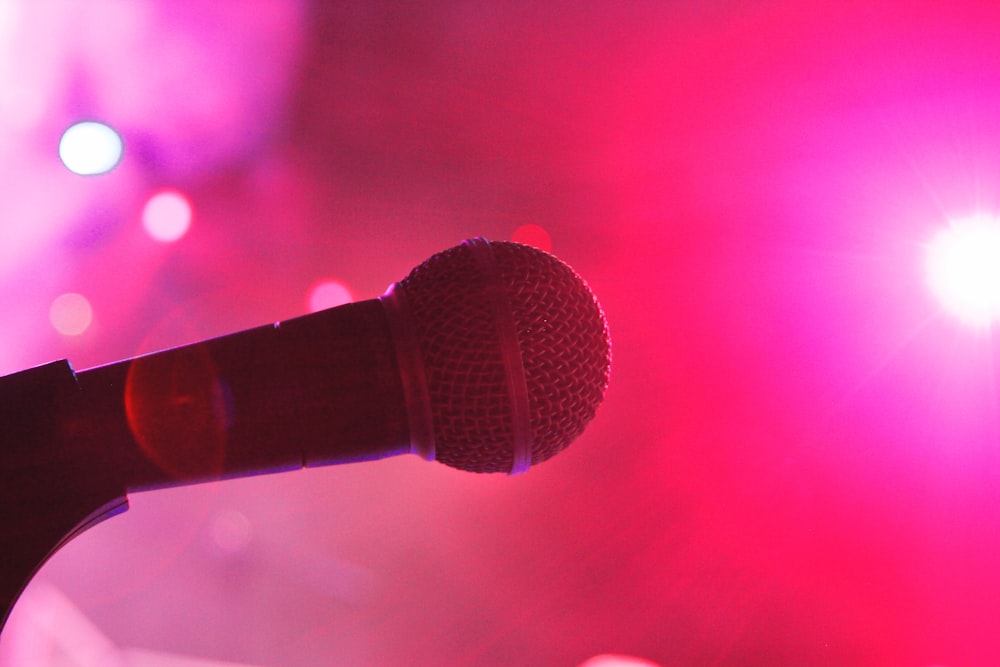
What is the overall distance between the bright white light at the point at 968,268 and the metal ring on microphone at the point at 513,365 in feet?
4.51

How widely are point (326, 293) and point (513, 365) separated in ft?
4.51

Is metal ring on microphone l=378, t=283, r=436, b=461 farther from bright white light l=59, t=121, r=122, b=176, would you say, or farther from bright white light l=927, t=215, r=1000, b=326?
bright white light l=59, t=121, r=122, b=176

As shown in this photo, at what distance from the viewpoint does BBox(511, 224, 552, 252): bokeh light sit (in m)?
1.87

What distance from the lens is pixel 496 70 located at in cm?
180

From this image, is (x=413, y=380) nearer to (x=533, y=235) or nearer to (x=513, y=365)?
(x=513, y=365)

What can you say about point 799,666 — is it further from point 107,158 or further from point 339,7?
point 107,158

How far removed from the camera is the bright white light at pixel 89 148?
186 cm

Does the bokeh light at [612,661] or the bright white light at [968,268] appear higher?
the bright white light at [968,268]

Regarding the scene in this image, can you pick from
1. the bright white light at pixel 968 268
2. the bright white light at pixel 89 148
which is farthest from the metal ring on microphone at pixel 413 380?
the bright white light at pixel 89 148

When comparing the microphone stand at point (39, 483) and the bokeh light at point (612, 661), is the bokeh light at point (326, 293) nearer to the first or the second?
the bokeh light at point (612, 661)

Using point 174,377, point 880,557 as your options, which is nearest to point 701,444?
point 880,557

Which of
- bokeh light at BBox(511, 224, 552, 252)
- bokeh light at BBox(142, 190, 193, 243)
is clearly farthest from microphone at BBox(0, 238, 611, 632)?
bokeh light at BBox(142, 190, 193, 243)

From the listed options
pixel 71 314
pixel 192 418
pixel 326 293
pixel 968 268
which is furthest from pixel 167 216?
pixel 968 268

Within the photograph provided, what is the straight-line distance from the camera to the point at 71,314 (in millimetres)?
1937
